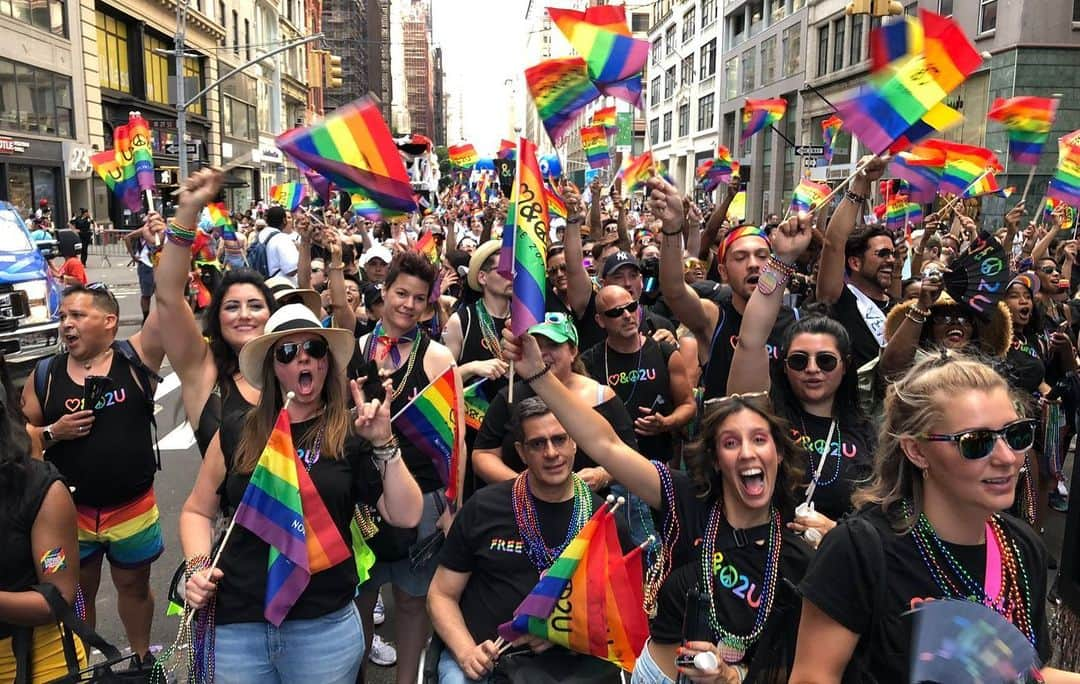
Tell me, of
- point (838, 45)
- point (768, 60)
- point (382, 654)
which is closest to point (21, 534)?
point (382, 654)

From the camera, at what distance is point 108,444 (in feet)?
13.1

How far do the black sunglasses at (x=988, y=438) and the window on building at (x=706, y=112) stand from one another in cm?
5574

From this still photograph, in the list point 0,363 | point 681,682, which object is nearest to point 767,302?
point 681,682

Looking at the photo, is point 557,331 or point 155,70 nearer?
point 557,331

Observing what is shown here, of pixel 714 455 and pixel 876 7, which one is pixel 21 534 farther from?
pixel 876 7

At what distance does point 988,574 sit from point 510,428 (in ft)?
7.60

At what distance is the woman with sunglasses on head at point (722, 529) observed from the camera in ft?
8.27

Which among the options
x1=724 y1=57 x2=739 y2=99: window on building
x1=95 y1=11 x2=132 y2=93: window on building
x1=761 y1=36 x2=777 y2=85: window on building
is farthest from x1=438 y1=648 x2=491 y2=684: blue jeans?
x1=724 y1=57 x2=739 y2=99: window on building

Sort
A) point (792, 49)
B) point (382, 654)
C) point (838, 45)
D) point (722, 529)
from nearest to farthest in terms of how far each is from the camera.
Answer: point (722, 529) → point (382, 654) → point (838, 45) → point (792, 49)

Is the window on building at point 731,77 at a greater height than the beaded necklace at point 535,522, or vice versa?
the window on building at point 731,77

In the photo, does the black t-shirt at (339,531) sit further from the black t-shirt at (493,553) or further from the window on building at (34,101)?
the window on building at (34,101)

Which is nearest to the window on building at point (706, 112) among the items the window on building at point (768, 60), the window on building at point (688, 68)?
the window on building at point (688, 68)

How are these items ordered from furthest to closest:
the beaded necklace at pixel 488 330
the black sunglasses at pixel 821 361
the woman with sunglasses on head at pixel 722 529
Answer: the beaded necklace at pixel 488 330 → the black sunglasses at pixel 821 361 → the woman with sunglasses on head at pixel 722 529

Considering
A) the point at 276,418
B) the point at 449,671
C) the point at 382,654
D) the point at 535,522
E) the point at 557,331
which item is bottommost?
the point at 382,654
